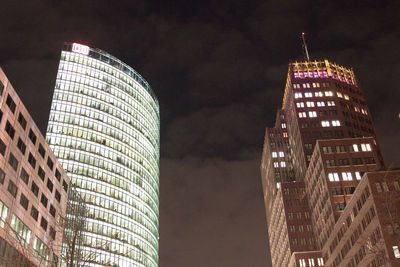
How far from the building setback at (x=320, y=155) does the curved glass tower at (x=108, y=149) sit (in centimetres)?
5575

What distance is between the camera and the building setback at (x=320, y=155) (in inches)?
5487

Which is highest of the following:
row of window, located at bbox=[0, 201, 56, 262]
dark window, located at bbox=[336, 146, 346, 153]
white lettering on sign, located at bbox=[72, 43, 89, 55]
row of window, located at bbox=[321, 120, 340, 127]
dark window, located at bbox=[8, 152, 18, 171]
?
white lettering on sign, located at bbox=[72, 43, 89, 55]

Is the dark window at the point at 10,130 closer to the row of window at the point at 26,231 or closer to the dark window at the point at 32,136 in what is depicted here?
the dark window at the point at 32,136

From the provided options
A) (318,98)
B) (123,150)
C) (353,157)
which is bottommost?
(353,157)

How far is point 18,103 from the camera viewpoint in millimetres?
74938

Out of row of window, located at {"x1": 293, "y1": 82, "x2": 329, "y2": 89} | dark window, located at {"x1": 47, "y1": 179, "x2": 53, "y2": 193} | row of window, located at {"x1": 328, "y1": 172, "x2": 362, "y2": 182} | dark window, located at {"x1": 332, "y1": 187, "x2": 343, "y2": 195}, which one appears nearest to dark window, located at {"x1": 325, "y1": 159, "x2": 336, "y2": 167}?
row of window, located at {"x1": 328, "y1": 172, "x2": 362, "y2": 182}

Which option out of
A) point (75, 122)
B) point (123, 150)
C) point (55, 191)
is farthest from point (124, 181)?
point (55, 191)

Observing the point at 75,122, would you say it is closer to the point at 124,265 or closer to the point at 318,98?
the point at 124,265

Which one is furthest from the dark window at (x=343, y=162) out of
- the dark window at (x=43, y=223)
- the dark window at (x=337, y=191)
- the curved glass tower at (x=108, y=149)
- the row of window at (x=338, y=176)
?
the dark window at (x=43, y=223)

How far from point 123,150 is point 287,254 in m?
78.2

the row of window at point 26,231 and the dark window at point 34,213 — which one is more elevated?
the dark window at point 34,213

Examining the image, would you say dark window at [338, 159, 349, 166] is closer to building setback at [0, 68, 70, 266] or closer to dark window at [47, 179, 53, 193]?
building setback at [0, 68, 70, 266]

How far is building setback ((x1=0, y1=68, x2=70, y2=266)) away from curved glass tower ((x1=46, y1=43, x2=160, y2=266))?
49.2m

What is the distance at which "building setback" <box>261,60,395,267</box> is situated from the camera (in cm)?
13938
